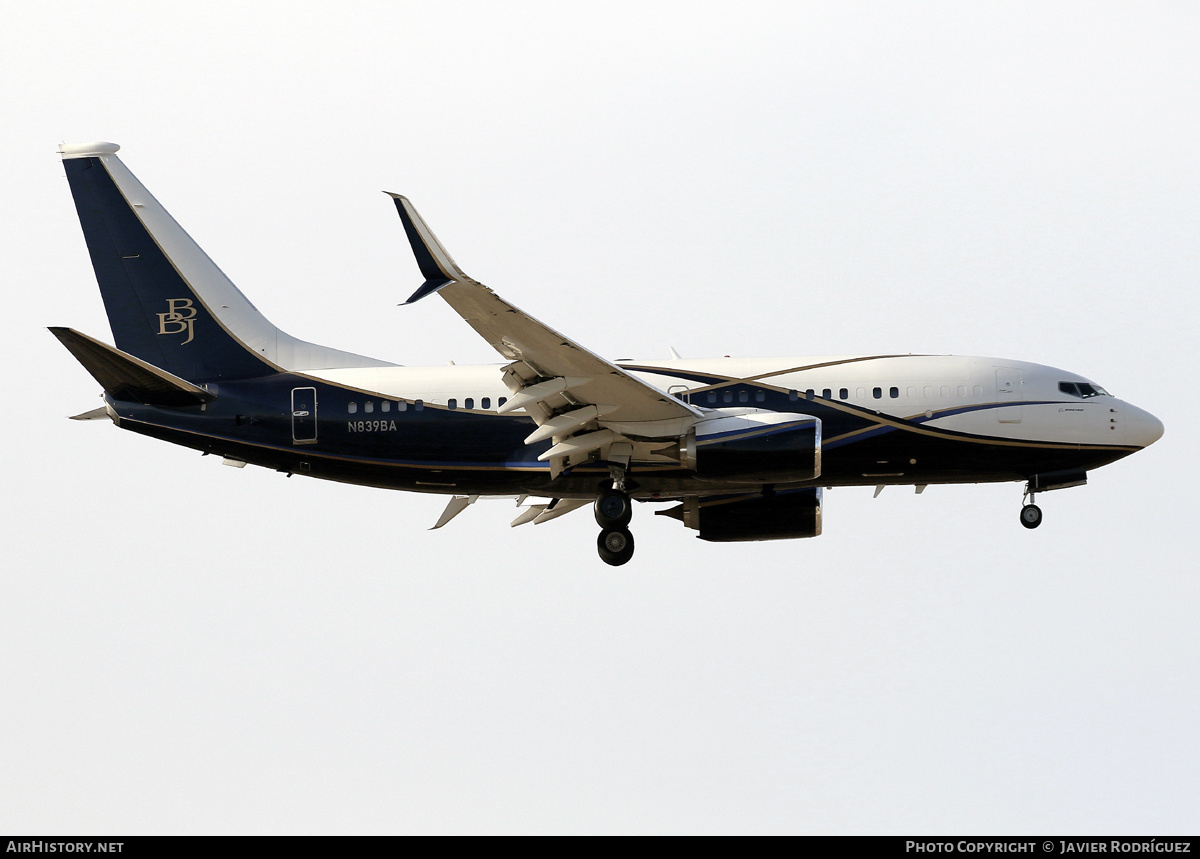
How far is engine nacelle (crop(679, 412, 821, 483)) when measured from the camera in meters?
31.8

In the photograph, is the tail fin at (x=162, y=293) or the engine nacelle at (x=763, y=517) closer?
the tail fin at (x=162, y=293)

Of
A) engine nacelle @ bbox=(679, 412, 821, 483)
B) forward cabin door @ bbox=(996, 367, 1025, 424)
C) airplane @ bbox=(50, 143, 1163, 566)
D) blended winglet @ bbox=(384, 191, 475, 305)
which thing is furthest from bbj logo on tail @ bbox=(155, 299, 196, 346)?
forward cabin door @ bbox=(996, 367, 1025, 424)

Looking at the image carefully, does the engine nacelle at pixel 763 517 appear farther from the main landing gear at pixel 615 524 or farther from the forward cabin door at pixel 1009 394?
the forward cabin door at pixel 1009 394

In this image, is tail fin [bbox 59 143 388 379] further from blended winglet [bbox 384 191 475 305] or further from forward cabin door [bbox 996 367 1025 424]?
forward cabin door [bbox 996 367 1025 424]

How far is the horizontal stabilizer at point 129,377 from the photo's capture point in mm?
32188

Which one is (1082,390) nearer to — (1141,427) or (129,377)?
(1141,427)

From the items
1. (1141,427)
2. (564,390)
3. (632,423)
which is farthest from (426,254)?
(1141,427)

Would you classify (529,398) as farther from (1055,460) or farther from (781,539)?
(1055,460)

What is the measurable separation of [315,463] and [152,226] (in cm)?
794

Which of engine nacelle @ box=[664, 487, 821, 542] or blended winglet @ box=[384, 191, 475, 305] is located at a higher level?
blended winglet @ box=[384, 191, 475, 305]

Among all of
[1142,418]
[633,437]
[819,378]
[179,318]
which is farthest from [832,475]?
[179,318]

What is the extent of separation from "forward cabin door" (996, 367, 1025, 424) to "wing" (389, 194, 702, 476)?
7264mm

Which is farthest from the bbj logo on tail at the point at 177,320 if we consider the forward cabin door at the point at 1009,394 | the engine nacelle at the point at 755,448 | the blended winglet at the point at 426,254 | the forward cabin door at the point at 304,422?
the forward cabin door at the point at 1009,394

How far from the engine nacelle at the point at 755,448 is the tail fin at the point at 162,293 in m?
9.22
